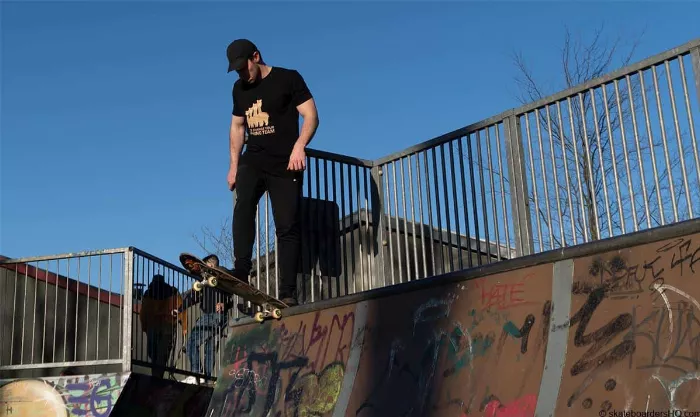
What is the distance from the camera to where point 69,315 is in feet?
32.7

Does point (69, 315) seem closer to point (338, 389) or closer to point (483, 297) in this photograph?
point (338, 389)

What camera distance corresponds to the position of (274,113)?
724 cm

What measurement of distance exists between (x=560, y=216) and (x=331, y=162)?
2519 mm

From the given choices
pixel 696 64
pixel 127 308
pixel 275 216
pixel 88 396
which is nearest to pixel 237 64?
pixel 275 216

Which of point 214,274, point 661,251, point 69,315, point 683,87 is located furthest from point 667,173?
point 69,315

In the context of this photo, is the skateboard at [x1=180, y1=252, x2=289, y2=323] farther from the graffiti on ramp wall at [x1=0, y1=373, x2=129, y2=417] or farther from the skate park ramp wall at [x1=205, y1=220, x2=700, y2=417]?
the graffiti on ramp wall at [x1=0, y1=373, x2=129, y2=417]

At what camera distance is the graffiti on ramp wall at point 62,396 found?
328 inches

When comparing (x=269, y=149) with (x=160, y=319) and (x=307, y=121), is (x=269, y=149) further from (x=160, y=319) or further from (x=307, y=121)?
(x=160, y=319)

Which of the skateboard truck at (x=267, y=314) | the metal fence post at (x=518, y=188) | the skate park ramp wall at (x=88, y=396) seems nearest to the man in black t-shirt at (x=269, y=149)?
the skateboard truck at (x=267, y=314)

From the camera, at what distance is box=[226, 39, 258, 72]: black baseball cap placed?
7086mm

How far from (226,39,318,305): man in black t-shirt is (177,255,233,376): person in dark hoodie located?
3359 mm

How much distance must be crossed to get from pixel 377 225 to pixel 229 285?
7.33 ft

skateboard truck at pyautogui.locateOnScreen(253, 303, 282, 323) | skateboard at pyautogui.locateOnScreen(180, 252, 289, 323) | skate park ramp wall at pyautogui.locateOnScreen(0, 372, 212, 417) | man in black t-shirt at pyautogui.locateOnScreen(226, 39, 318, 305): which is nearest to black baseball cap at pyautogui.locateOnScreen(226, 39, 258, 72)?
man in black t-shirt at pyautogui.locateOnScreen(226, 39, 318, 305)

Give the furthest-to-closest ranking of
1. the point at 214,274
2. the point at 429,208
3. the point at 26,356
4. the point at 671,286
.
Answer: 1. the point at 26,356
2. the point at 429,208
3. the point at 214,274
4. the point at 671,286
